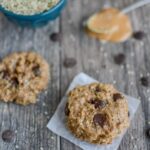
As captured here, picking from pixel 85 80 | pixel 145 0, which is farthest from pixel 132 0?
pixel 85 80

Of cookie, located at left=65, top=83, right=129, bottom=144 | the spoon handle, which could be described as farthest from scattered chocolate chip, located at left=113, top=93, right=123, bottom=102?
the spoon handle

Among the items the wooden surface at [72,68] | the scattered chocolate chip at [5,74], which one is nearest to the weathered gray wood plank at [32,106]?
the wooden surface at [72,68]

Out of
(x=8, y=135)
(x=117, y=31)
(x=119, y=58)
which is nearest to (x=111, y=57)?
(x=119, y=58)

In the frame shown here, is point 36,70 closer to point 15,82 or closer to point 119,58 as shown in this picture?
point 15,82

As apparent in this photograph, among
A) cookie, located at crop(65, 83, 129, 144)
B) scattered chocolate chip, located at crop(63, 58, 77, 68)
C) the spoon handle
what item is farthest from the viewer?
the spoon handle

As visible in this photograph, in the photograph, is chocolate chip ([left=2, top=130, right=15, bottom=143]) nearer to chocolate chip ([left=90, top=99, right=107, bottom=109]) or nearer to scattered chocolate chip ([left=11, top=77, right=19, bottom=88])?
scattered chocolate chip ([left=11, top=77, right=19, bottom=88])

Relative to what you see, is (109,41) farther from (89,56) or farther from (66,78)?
(66,78)

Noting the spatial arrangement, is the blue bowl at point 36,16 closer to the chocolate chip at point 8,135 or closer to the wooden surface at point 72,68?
the wooden surface at point 72,68
